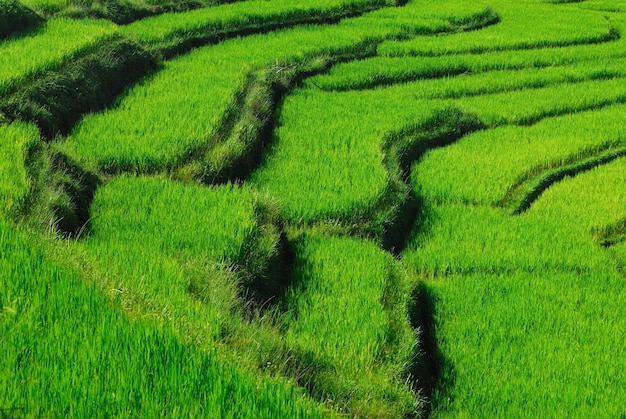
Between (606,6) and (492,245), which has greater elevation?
(606,6)

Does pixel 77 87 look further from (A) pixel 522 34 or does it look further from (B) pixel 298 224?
(A) pixel 522 34

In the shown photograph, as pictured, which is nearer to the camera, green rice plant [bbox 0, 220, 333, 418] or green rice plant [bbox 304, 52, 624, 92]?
green rice plant [bbox 0, 220, 333, 418]

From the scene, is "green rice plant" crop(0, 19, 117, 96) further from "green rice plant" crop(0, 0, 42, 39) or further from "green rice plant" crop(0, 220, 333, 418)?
"green rice plant" crop(0, 220, 333, 418)

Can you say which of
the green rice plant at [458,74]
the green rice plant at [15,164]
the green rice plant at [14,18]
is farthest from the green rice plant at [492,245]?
the green rice plant at [14,18]

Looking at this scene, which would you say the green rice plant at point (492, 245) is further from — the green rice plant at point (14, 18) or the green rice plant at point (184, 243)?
the green rice plant at point (14, 18)

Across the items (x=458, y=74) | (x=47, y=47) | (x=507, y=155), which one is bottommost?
(x=507, y=155)

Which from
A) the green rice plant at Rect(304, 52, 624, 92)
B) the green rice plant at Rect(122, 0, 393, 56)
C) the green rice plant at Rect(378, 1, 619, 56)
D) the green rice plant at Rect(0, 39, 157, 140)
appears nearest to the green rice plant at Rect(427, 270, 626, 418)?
the green rice plant at Rect(0, 39, 157, 140)

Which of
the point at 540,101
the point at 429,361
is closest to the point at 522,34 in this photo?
the point at 540,101

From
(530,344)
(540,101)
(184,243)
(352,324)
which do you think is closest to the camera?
(352,324)
